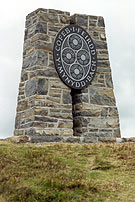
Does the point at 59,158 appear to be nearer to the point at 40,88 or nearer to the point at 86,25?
the point at 40,88

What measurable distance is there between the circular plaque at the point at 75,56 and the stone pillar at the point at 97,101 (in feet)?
1.09

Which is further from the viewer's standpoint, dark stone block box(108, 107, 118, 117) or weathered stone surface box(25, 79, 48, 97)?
dark stone block box(108, 107, 118, 117)

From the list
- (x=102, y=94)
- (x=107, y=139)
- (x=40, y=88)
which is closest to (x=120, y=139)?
(x=107, y=139)

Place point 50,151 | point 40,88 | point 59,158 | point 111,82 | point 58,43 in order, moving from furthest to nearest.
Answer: point 111,82
point 58,43
point 40,88
point 50,151
point 59,158

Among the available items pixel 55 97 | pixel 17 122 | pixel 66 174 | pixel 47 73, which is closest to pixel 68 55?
pixel 47 73

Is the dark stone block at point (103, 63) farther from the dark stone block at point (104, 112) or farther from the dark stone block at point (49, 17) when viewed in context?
the dark stone block at point (49, 17)

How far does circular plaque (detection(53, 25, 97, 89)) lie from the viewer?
1101cm

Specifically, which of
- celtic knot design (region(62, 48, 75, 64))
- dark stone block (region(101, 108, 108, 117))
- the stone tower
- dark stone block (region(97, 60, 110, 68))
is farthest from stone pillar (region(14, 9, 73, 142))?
dark stone block (region(97, 60, 110, 68))

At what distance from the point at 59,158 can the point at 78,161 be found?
0.51m

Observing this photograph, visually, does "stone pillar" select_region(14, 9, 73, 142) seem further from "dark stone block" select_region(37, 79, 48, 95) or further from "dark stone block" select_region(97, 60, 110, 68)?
"dark stone block" select_region(97, 60, 110, 68)

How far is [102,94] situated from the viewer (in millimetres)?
11617

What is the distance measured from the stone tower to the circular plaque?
212mm

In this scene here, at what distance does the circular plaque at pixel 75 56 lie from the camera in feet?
36.1

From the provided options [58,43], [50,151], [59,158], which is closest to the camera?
[59,158]
